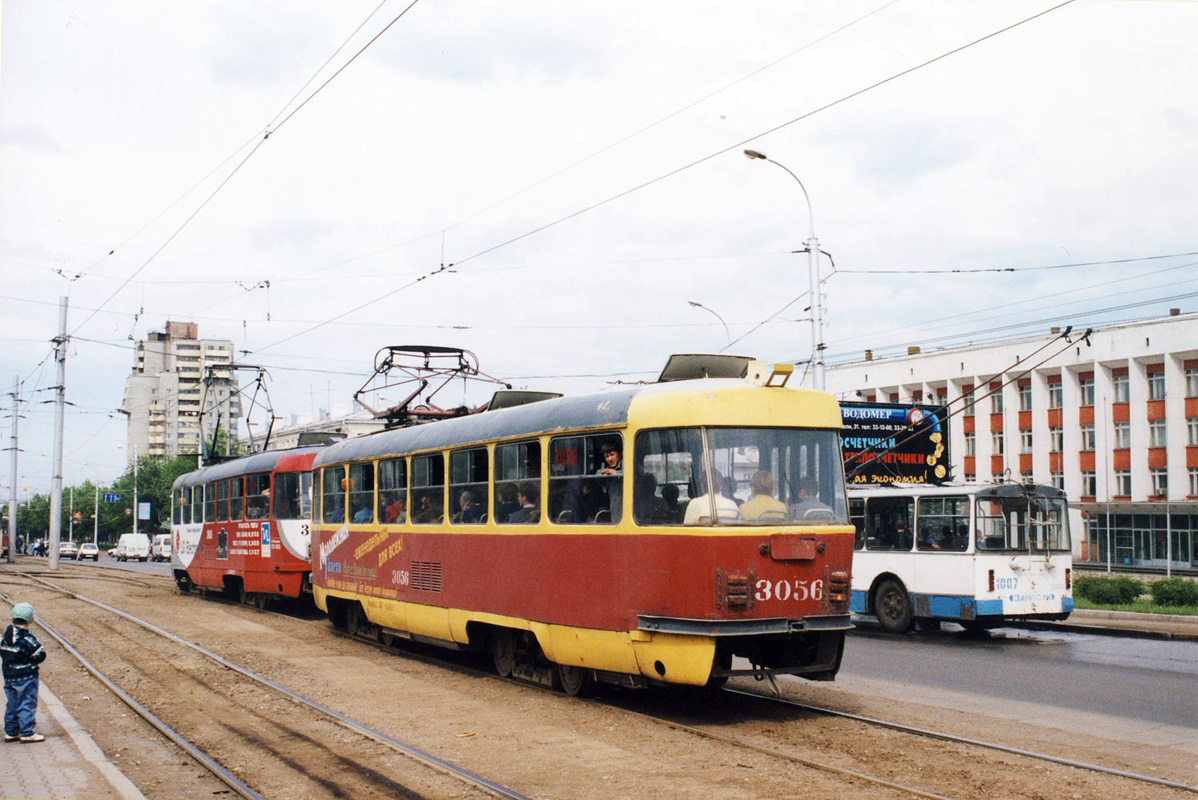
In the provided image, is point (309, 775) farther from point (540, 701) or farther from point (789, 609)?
point (789, 609)

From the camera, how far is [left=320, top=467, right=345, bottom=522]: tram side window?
57.4ft

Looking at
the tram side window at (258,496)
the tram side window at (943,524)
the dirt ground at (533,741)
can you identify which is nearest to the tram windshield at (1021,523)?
the tram side window at (943,524)

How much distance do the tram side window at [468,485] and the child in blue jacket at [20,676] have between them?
485 centimetres

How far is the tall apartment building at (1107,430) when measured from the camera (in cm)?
5219

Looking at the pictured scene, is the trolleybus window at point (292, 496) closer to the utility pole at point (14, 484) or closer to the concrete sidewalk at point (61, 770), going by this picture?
the concrete sidewalk at point (61, 770)

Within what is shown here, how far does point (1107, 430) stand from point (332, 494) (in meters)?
47.0

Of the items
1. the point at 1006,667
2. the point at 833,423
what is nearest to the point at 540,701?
the point at 833,423

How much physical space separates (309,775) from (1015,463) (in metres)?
57.2

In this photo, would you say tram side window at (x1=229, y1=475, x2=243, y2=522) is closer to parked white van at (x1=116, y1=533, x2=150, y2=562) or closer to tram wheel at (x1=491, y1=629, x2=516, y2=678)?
tram wheel at (x1=491, y1=629, x2=516, y2=678)

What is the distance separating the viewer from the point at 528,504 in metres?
11.8

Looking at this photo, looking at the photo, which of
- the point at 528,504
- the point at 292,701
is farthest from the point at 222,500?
the point at 528,504

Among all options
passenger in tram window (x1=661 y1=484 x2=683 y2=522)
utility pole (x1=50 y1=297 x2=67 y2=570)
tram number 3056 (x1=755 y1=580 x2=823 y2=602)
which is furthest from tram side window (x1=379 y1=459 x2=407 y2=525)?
utility pole (x1=50 y1=297 x2=67 y2=570)

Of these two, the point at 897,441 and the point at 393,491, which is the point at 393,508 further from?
the point at 897,441

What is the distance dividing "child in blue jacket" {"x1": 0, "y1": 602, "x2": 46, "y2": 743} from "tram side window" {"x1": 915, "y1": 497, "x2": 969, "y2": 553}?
43.6 ft
